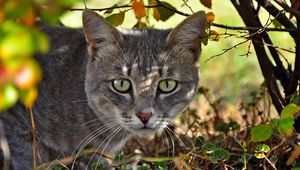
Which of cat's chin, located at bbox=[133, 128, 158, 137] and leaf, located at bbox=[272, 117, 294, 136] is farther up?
leaf, located at bbox=[272, 117, 294, 136]

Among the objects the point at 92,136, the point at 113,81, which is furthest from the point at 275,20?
the point at 92,136

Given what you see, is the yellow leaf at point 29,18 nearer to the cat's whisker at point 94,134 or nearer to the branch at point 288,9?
the branch at point 288,9

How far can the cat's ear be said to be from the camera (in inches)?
128

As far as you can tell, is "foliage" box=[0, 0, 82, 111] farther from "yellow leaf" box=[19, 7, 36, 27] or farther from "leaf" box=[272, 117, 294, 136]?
"leaf" box=[272, 117, 294, 136]

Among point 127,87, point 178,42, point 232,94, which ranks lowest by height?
point 232,94

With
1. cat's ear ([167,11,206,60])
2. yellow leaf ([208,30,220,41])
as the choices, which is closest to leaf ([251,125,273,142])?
yellow leaf ([208,30,220,41])

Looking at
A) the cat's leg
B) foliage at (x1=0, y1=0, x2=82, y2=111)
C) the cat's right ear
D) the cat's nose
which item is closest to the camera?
foliage at (x1=0, y1=0, x2=82, y2=111)

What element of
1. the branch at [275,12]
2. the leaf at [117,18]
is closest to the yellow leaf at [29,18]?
the leaf at [117,18]

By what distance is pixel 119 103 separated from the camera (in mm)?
3420

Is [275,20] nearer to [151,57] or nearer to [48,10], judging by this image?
[151,57]

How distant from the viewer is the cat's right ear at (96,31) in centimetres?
330

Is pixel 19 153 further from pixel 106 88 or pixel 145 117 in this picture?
pixel 145 117

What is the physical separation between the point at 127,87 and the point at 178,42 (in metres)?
0.41

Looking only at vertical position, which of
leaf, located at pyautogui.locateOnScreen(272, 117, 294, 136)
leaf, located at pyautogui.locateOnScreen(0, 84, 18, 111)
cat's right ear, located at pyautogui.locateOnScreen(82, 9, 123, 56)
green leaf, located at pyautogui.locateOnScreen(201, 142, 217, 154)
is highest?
cat's right ear, located at pyautogui.locateOnScreen(82, 9, 123, 56)
